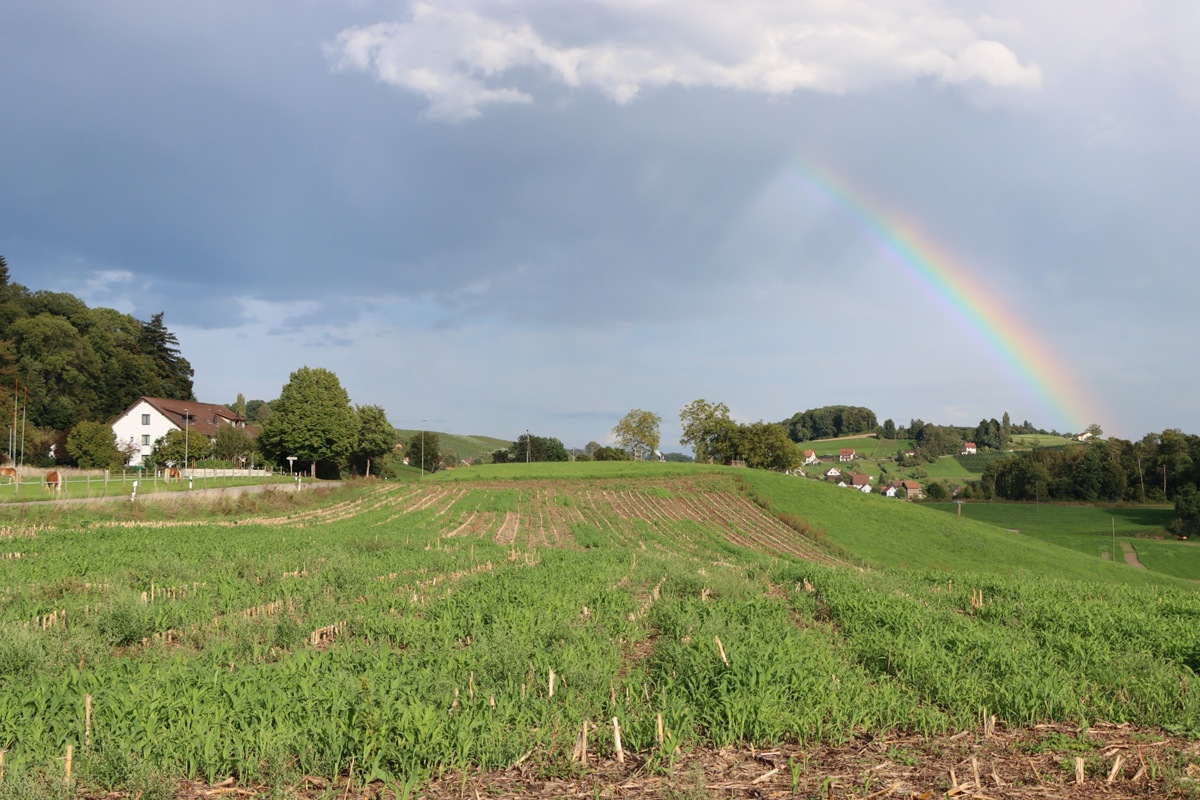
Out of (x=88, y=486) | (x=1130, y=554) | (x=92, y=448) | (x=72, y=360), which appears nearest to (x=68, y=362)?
(x=72, y=360)

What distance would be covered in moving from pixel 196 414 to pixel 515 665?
358 ft

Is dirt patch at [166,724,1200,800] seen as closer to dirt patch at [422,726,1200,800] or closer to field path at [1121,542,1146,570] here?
dirt patch at [422,726,1200,800]

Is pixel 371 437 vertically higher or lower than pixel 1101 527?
higher

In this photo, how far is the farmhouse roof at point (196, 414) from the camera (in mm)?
95375

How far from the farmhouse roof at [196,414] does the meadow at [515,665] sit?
279ft

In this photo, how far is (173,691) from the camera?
7.43 m

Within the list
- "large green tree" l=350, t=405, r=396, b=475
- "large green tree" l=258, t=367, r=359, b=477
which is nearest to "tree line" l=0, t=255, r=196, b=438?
"large green tree" l=258, t=367, r=359, b=477

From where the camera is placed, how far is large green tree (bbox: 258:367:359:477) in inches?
3125

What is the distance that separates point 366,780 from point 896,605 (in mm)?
10455

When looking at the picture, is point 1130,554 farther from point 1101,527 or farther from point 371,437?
point 371,437

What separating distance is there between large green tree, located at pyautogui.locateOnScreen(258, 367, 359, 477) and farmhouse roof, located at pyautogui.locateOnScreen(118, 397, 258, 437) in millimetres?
16037

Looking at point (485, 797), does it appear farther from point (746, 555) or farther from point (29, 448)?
point (29, 448)

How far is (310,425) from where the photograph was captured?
261 feet

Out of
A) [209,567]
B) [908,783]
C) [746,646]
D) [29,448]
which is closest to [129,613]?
[209,567]
